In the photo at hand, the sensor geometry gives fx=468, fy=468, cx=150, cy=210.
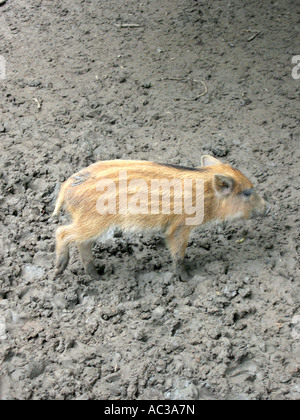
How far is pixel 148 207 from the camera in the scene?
3.13 meters

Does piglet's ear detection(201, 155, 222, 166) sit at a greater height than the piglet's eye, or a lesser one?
greater

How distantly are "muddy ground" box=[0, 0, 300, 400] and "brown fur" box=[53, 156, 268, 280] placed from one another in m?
0.25

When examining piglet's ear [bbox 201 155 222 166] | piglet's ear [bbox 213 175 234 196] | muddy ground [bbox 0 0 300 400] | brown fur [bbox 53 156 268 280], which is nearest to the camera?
muddy ground [bbox 0 0 300 400]

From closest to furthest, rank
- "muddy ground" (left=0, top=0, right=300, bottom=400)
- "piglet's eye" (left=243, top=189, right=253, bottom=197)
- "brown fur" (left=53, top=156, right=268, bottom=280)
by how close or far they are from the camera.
A: "muddy ground" (left=0, top=0, right=300, bottom=400) < "brown fur" (left=53, top=156, right=268, bottom=280) < "piglet's eye" (left=243, top=189, right=253, bottom=197)

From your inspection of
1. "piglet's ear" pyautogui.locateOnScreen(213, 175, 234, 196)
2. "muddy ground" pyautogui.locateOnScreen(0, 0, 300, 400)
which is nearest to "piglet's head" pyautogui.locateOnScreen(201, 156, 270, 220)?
"piglet's ear" pyautogui.locateOnScreen(213, 175, 234, 196)

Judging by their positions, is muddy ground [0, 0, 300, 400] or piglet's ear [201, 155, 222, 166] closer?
muddy ground [0, 0, 300, 400]

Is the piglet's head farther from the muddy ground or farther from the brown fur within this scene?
the muddy ground

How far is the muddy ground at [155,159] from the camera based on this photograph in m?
2.78

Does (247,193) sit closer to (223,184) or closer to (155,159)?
(223,184)

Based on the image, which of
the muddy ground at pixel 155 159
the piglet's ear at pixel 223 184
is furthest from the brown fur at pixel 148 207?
the muddy ground at pixel 155 159

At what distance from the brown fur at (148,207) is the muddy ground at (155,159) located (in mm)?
251

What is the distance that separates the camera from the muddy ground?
9.11 ft

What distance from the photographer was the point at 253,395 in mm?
2627
